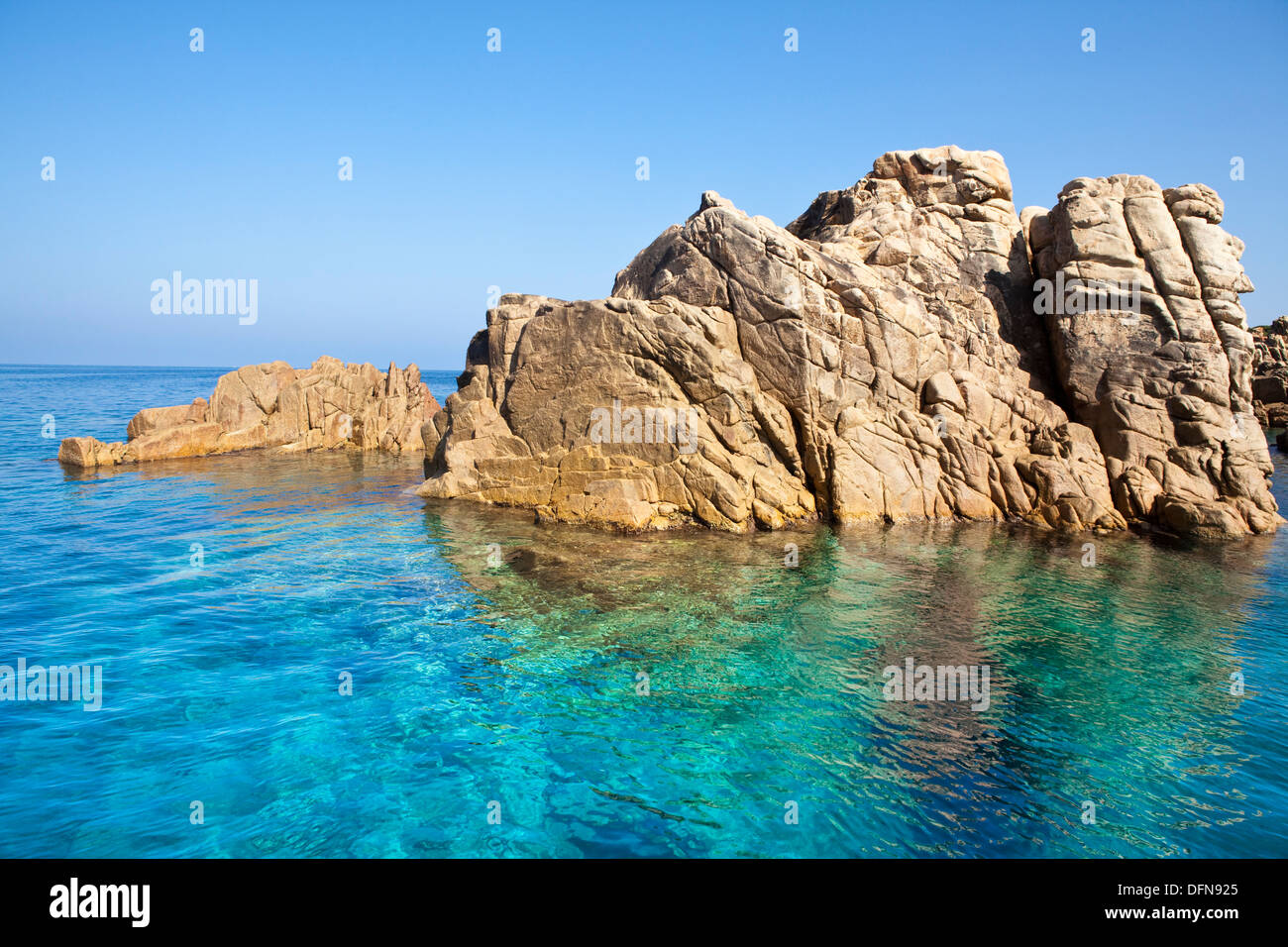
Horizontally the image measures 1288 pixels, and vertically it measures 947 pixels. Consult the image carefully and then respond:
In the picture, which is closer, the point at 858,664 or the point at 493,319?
the point at 858,664

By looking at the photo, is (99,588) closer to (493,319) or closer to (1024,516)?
(493,319)

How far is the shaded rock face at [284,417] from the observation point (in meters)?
40.2

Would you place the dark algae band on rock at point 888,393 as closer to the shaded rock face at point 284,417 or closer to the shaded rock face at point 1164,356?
the shaded rock face at point 1164,356

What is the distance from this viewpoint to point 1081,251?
88.3 ft

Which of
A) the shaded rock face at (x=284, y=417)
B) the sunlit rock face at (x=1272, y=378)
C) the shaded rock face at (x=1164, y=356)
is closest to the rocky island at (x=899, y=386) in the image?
the shaded rock face at (x=1164, y=356)

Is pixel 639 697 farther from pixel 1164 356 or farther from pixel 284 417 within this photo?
pixel 284 417

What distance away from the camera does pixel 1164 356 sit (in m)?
25.7

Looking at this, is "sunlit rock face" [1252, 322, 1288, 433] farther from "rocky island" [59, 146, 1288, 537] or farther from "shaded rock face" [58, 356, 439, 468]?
"shaded rock face" [58, 356, 439, 468]

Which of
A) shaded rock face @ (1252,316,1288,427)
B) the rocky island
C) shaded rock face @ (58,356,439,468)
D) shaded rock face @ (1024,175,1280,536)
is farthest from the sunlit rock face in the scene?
shaded rock face @ (58,356,439,468)

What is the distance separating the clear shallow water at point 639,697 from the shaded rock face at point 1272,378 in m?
43.2

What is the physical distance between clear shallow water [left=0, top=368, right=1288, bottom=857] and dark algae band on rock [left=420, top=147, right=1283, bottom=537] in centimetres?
233
